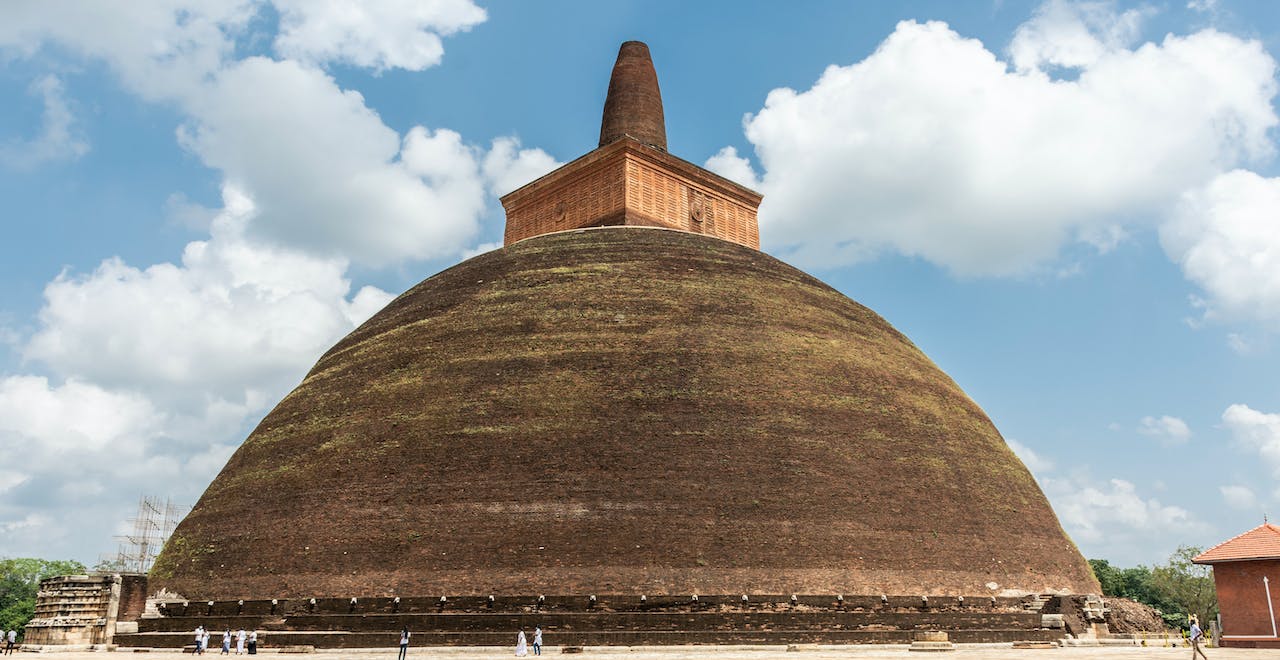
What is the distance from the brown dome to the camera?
54.9 feet

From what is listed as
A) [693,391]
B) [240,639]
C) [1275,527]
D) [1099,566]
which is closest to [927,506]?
[693,391]

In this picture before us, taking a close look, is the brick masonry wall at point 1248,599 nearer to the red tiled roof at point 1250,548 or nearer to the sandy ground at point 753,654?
the red tiled roof at point 1250,548

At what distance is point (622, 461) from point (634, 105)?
58.2 feet

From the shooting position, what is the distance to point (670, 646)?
15695 mm

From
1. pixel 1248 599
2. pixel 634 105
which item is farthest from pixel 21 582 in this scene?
pixel 1248 599

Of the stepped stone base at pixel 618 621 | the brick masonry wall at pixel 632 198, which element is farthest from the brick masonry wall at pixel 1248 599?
the brick masonry wall at pixel 632 198

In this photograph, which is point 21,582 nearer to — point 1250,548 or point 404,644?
point 404,644

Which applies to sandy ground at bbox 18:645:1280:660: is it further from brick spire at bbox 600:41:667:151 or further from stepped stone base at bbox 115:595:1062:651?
brick spire at bbox 600:41:667:151

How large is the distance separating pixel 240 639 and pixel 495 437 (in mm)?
5941

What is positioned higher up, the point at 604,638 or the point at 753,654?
the point at 604,638

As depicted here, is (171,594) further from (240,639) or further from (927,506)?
(927,506)

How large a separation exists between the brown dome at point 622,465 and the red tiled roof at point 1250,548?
3161 mm

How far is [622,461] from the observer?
1758 cm

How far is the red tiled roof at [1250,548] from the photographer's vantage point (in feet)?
66.3
